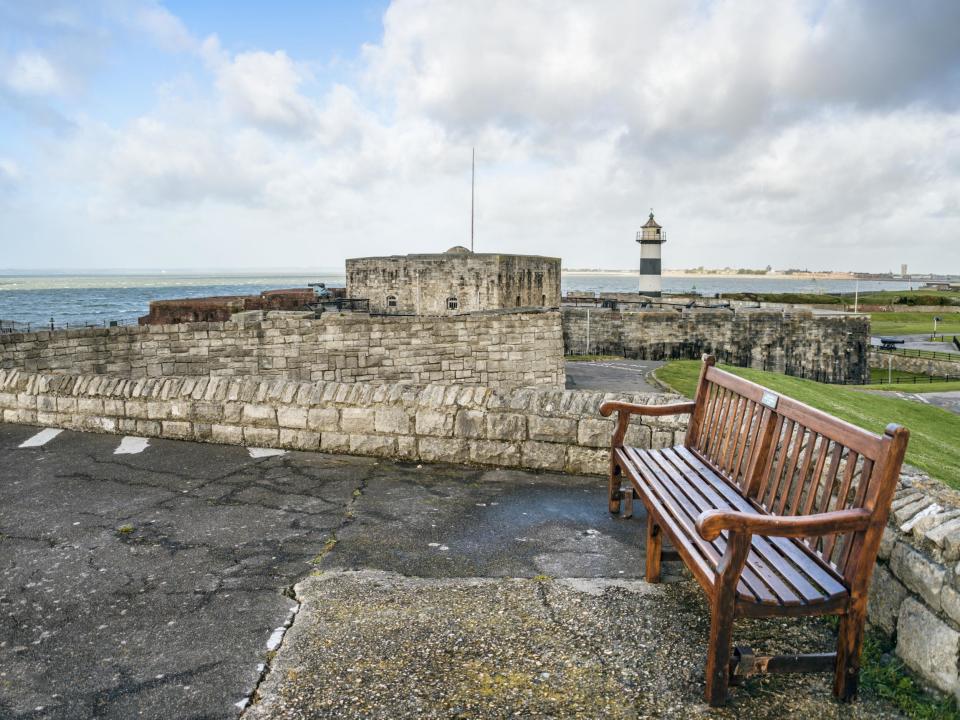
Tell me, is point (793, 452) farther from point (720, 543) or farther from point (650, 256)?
point (650, 256)

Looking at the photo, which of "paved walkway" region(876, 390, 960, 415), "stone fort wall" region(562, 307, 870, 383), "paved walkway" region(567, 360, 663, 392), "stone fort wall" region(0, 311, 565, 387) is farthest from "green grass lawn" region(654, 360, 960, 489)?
"stone fort wall" region(562, 307, 870, 383)

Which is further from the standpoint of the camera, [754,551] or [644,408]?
[644,408]

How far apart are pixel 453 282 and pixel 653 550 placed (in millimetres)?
35421

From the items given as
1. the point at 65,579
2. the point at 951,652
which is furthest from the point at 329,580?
the point at 951,652

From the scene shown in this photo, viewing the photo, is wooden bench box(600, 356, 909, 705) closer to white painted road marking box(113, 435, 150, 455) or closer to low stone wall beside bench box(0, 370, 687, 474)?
low stone wall beside bench box(0, 370, 687, 474)

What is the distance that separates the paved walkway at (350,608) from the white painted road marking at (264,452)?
2.32ft

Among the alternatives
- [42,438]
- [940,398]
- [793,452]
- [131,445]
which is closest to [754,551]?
[793,452]

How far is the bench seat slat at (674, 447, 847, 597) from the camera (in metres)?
2.60

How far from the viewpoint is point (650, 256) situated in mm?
62000

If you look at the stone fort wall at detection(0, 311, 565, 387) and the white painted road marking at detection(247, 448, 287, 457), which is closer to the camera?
the white painted road marking at detection(247, 448, 287, 457)

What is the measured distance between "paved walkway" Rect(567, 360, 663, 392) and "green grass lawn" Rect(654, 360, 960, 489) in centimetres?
94

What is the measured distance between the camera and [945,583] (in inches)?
101

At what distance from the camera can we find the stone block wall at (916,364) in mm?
A: 36750

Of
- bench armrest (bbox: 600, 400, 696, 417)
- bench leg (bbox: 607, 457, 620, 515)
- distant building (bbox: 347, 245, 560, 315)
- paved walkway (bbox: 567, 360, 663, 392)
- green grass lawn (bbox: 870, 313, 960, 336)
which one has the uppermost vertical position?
distant building (bbox: 347, 245, 560, 315)
